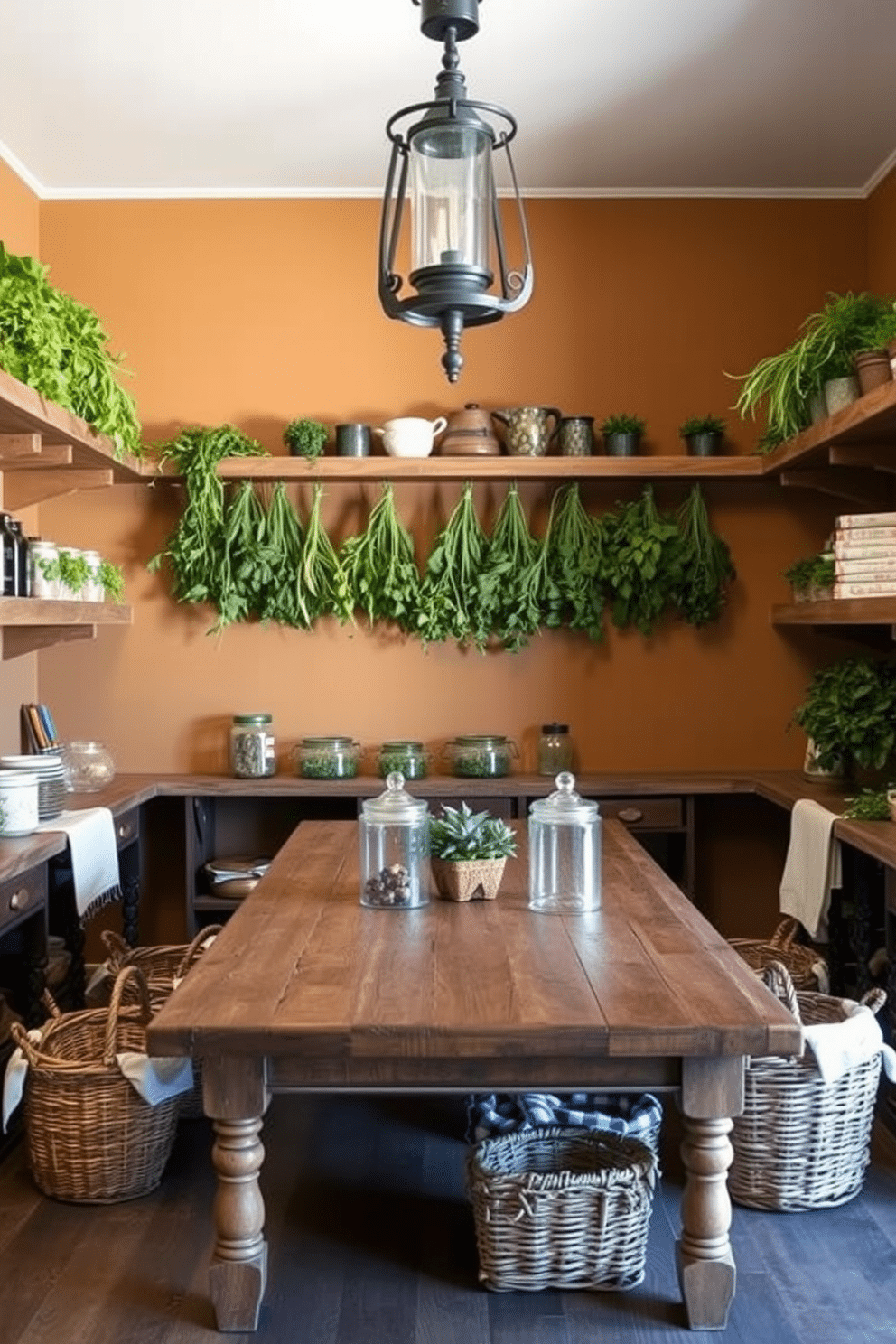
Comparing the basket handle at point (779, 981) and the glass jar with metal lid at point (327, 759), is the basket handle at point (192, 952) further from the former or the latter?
the basket handle at point (779, 981)

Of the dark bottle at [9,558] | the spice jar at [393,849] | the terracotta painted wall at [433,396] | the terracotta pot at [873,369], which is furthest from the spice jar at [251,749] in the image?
the terracotta pot at [873,369]

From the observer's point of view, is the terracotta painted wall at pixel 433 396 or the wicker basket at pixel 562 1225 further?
the terracotta painted wall at pixel 433 396

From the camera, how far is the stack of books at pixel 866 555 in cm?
354

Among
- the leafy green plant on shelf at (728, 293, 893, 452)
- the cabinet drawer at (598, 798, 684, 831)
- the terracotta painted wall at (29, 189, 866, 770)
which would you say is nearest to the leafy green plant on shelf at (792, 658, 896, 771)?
the cabinet drawer at (598, 798, 684, 831)

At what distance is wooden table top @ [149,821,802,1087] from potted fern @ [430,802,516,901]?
7 cm

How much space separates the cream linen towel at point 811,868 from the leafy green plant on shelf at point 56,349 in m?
2.36

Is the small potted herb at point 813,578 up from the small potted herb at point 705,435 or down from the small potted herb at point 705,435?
down

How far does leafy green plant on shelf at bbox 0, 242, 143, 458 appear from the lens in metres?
3.29

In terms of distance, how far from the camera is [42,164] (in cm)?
444

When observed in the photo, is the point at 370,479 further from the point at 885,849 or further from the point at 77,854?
the point at 885,849

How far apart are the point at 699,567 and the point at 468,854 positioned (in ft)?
6.59

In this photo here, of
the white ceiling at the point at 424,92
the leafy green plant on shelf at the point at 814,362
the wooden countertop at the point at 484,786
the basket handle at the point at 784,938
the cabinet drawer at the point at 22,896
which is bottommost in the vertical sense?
the basket handle at the point at 784,938

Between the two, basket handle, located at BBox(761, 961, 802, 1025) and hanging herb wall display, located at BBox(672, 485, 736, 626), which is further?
hanging herb wall display, located at BBox(672, 485, 736, 626)

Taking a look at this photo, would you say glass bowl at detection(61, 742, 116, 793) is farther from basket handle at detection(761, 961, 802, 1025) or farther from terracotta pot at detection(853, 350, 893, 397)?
terracotta pot at detection(853, 350, 893, 397)
